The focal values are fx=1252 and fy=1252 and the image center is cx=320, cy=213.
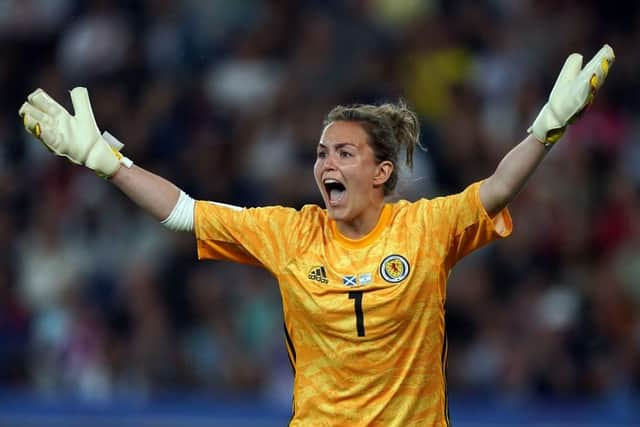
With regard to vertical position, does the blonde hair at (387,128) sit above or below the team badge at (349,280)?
above

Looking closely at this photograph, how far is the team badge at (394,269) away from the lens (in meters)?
4.54

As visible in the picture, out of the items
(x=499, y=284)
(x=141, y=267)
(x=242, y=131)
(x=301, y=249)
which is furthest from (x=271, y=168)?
(x=301, y=249)

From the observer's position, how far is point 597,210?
8.52m

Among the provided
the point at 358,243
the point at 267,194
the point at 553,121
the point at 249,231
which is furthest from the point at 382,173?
the point at 267,194

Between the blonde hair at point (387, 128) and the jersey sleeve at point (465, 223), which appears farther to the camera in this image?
the blonde hair at point (387, 128)

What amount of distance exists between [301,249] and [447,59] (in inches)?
201

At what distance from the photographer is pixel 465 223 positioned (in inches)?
177

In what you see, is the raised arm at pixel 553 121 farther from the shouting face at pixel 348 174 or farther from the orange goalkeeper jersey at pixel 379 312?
the shouting face at pixel 348 174

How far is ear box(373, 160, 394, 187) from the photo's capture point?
481cm

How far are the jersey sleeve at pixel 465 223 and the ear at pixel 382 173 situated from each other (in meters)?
0.29

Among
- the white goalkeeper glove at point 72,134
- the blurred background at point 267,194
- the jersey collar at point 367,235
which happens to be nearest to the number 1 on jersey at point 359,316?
the jersey collar at point 367,235

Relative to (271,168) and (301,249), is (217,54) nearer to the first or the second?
(271,168)

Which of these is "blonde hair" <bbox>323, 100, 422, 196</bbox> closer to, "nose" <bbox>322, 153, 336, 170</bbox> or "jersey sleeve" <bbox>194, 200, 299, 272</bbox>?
"nose" <bbox>322, 153, 336, 170</bbox>

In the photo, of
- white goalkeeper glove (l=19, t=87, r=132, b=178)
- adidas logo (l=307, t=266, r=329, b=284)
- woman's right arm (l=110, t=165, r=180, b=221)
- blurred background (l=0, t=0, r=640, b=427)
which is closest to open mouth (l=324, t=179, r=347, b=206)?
adidas logo (l=307, t=266, r=329, b=284)
